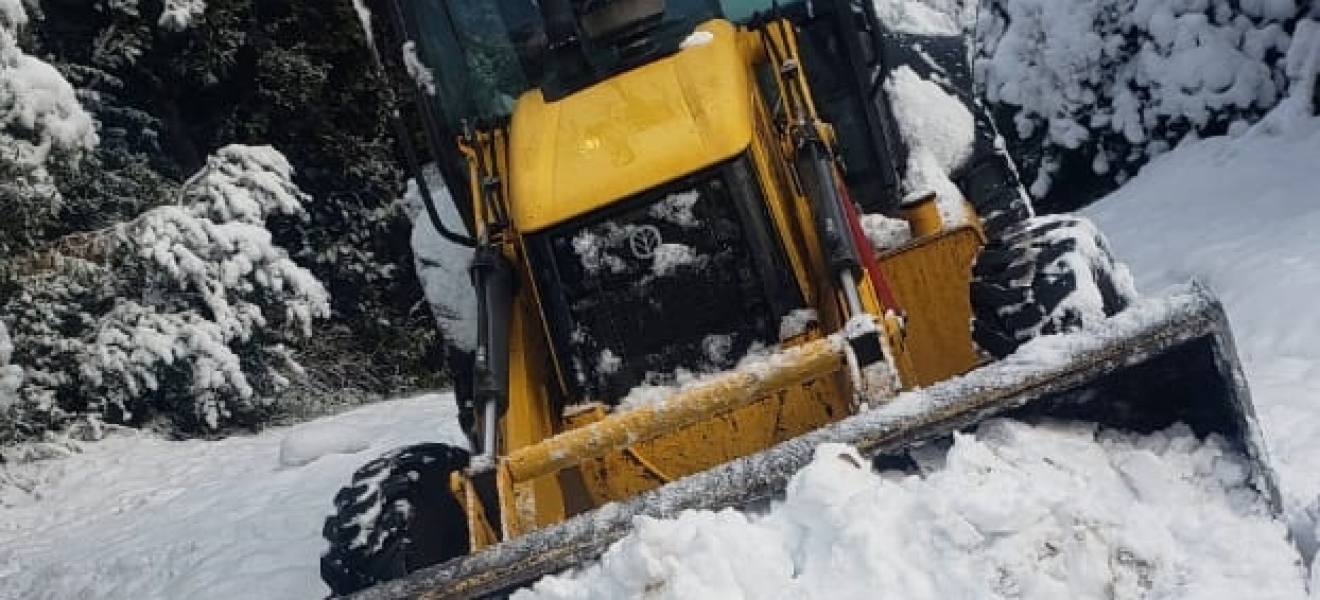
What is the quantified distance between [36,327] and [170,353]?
1.09m

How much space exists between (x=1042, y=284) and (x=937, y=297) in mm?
442

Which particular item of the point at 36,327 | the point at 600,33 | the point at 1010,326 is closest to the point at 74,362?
the point at 36,327

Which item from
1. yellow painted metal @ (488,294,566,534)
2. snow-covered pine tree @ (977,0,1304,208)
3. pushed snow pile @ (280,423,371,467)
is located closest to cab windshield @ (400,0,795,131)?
yellow painted metal @ (488,294,566,534)

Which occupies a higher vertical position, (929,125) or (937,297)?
(929,125)

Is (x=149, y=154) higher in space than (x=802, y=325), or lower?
higher

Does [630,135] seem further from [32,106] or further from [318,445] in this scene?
[32,106]

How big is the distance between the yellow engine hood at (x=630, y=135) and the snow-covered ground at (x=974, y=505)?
58.3 inches

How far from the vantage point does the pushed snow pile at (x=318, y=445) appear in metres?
8.66

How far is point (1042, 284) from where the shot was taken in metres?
3.97

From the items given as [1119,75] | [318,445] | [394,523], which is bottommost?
[318,445]

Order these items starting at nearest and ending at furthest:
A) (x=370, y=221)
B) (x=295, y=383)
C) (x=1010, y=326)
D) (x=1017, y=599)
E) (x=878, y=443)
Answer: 1. (x=1017, y=599)
2. (x=878, y=443)
3. (x=1010, y=326)
4. (x=295, y=383)
5. (x=370, y=221)

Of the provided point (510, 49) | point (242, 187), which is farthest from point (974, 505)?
point (242, 187)

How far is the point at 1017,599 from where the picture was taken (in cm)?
250

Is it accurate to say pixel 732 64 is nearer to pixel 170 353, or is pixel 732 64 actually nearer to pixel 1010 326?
pixel 1010 326
